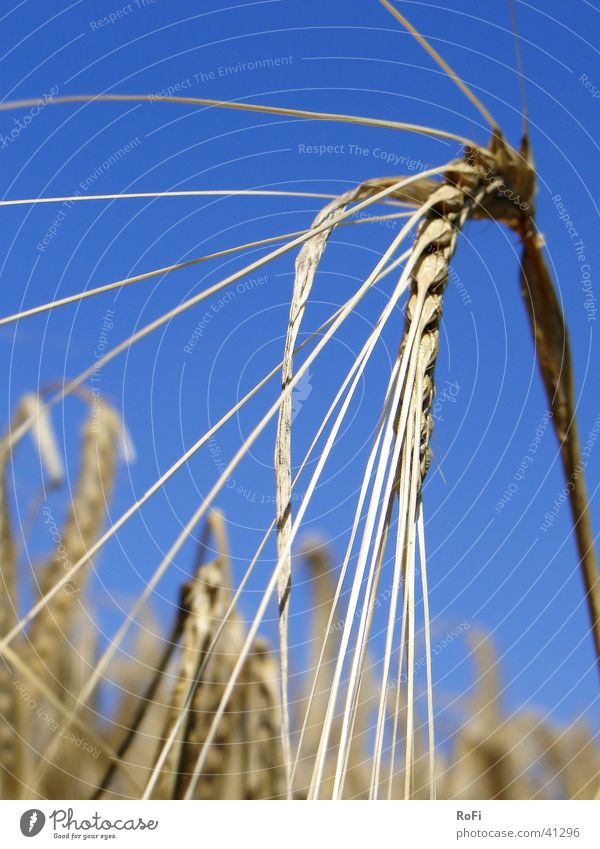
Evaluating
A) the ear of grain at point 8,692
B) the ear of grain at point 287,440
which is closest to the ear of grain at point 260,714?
the ear of grain at point 8,692

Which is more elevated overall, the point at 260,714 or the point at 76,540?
the point at 76,540

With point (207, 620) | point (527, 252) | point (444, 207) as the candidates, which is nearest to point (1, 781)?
point (207, 620)

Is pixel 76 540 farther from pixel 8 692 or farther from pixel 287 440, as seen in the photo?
pixel 287 440

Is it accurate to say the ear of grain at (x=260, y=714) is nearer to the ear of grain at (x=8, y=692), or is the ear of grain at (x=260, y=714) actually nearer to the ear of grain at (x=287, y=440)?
the ear of grain at (x=8, y=692)
